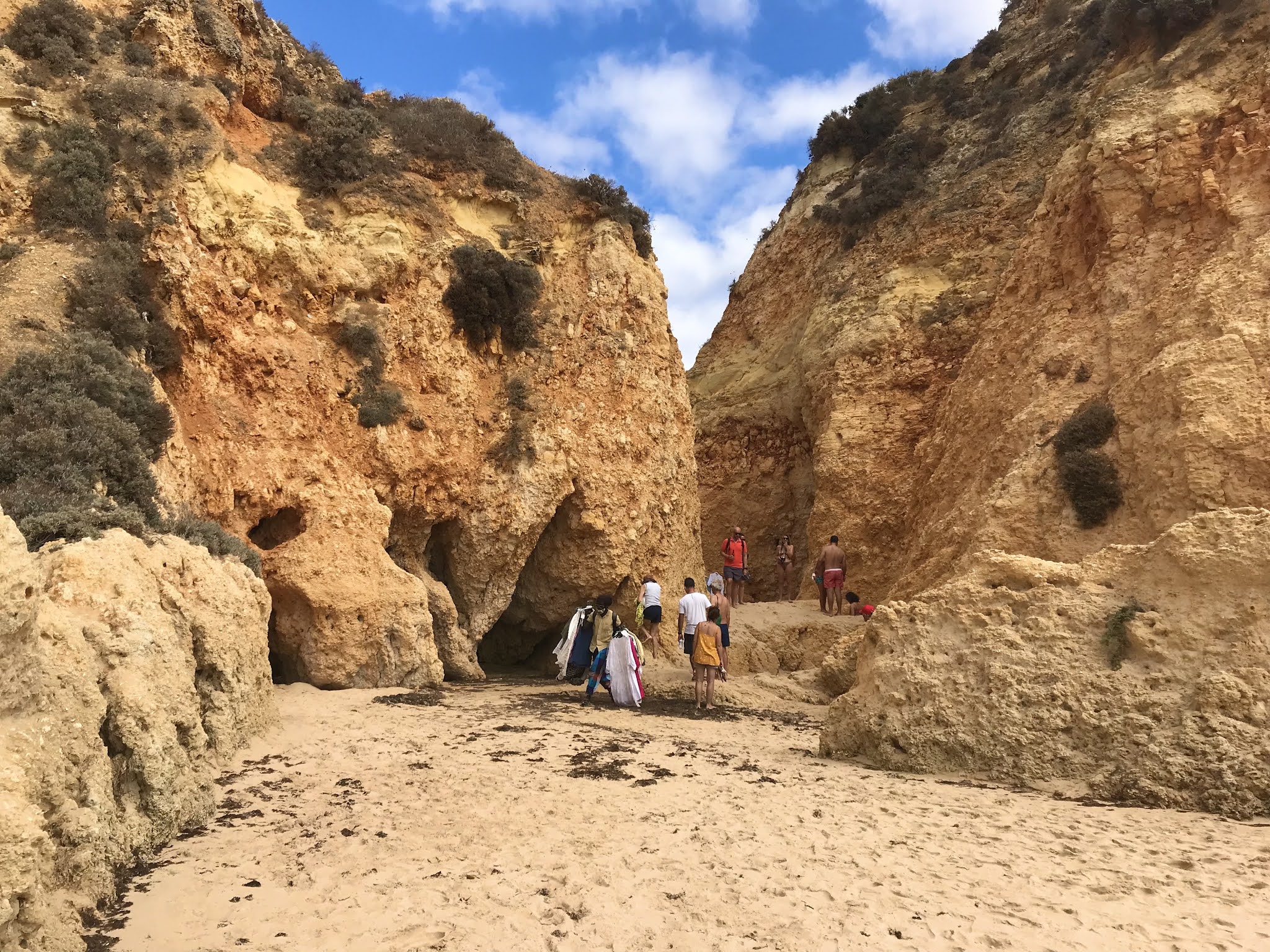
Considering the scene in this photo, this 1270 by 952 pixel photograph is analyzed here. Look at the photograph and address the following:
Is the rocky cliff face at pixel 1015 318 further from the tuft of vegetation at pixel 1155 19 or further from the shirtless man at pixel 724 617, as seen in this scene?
the shirtless man at pixel 724 617

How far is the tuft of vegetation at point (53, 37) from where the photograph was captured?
11.4 meters

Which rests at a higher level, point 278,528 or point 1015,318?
point 1015,318

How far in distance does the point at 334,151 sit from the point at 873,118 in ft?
58.6

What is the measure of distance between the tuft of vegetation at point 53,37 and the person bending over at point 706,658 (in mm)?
11886

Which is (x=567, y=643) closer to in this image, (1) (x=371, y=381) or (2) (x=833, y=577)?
(1) (x=371, y=381)

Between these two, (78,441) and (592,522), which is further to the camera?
(592,522)

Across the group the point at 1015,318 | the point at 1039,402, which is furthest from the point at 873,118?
the point at 1039,402

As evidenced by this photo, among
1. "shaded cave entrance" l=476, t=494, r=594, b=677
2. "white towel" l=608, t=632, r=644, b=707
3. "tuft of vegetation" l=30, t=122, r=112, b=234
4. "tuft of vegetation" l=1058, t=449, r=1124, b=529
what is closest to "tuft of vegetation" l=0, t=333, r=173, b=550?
"tuft of vegetation" l=30, t=122, r=112, b=234

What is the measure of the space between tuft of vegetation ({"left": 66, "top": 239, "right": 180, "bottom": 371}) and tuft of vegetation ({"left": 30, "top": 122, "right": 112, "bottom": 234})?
0.47 m

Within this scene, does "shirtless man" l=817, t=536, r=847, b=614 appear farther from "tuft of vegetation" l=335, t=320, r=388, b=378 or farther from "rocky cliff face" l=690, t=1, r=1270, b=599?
"tuft of vegetation" l=335, t=320, r=388, b=378

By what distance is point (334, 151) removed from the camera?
47.2 ft

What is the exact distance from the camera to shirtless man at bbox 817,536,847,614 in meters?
15.3

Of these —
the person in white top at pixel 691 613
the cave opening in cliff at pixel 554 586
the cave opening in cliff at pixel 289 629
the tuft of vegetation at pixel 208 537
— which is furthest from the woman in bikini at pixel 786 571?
the tuft of vegetation at pixel 208 537

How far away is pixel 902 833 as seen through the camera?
5074 millimetres
